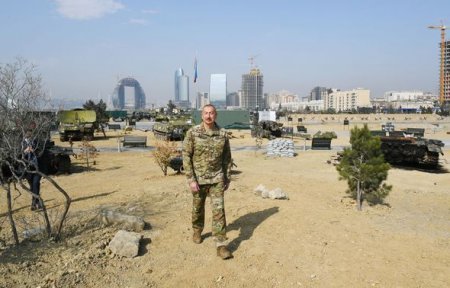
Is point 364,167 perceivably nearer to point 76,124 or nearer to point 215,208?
point 215,208

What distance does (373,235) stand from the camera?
6555 millimetres

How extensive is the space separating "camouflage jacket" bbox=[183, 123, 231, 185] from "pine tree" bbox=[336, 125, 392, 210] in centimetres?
446

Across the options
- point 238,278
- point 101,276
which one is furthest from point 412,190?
point 101,276

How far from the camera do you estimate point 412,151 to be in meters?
16.1

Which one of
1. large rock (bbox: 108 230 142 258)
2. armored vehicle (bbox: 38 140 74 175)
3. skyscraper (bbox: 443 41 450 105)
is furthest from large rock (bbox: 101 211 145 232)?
skyscraper (bbox: 443 41 450 105)

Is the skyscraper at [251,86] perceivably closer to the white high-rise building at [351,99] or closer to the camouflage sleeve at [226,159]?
the white high-rise building at [351,99]

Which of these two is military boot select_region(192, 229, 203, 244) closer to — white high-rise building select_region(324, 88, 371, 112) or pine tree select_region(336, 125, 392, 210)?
pine tree select_region(336, 125, 392, 210)

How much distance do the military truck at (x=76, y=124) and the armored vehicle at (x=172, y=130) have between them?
4680mm

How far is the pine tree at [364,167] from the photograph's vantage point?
8.81 metres

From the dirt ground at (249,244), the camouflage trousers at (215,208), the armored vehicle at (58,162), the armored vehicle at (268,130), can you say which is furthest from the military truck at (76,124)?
the camouflage trousers at (215,208)

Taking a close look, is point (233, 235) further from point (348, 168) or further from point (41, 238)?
point (348, 168)

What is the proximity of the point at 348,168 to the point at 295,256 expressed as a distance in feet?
14.0

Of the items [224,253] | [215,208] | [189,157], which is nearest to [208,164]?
[189,157]

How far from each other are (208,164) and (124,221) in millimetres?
1888
